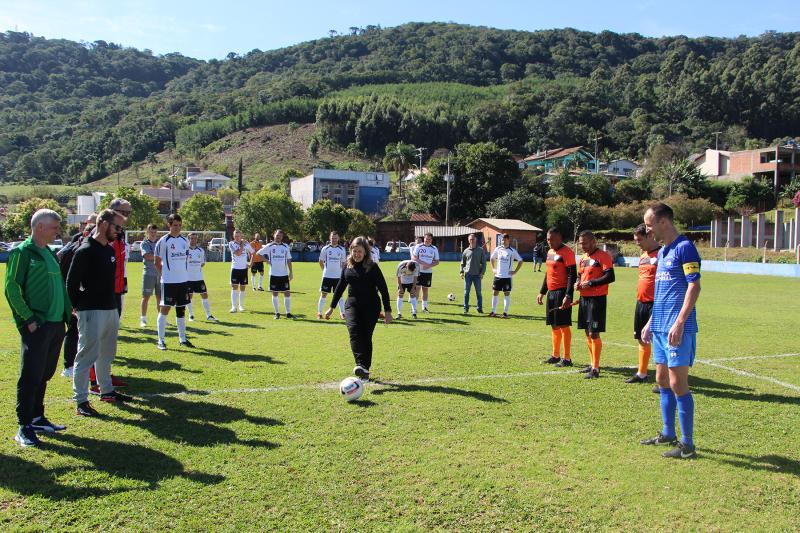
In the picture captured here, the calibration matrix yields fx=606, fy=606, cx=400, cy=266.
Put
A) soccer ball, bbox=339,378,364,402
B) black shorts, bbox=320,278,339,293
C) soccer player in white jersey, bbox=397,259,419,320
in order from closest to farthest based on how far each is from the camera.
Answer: soccer ball, bbox=339,378,364,402 → black shorts, bbox=320,278,339,293 → soccer player in white jersey, bbox=397,259,419,320

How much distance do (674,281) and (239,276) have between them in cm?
1360

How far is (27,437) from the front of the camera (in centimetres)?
560

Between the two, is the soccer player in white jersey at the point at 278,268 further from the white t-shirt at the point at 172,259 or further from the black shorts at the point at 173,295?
the black shorts at the point at 173,295

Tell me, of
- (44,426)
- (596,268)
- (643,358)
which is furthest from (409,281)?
(44,426)

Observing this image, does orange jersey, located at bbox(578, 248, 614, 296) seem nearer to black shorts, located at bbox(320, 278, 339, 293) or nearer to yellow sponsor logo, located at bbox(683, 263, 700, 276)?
yellow sponsor logo, located at bbox(683, 263, 700, 276)

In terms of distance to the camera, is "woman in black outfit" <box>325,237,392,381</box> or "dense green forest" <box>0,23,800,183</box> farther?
"dense green forest" <box>0,23,800,183</box>

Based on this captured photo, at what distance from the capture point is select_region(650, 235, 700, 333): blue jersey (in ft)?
17.9

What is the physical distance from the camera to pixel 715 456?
5.57m

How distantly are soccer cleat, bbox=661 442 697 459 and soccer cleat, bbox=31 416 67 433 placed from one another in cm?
584

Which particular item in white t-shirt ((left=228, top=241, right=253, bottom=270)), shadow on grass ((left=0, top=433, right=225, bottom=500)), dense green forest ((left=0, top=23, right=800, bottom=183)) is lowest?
shadow on grass ((left=0, top=433, right=225, bottom=500))

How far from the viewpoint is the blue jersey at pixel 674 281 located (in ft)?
17.9

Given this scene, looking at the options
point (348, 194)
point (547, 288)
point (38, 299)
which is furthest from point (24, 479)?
point (348, 194)

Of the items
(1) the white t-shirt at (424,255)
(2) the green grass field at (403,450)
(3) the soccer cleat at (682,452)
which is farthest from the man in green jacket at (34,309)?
(1) the white t-shirt at (424,255)

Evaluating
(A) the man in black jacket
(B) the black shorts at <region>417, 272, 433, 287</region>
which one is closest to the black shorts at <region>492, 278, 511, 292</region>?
(B) the black shorts at <region>417, 272, 433, 287</region>
